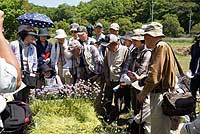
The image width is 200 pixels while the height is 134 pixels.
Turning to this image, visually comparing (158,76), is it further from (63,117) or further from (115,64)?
(63,117)

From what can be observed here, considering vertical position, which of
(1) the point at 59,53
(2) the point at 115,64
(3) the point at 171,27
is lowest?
(3) the point at 171,27

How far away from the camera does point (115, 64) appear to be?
276 inches

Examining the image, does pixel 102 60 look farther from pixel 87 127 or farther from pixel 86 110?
pixel 87 127

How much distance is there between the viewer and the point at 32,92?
7.41 metres

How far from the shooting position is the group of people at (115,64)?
15.5 feet

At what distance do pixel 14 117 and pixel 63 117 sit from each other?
3.85 m

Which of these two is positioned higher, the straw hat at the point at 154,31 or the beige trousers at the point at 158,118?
the straw hat at the point at 154,31

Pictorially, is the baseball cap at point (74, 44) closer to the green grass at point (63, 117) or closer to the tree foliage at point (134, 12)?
the green grass at point (63, 117)

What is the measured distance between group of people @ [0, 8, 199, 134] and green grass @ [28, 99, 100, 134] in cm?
45

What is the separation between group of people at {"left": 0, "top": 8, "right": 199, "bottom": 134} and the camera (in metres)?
4.72

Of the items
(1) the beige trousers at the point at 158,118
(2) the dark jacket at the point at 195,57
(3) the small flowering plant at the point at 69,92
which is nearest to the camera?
(1) the beige trousers at the point at 158,118

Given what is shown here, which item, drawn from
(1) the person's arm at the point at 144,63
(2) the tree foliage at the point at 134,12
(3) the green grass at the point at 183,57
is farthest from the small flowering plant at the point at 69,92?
(2) the tree foliage at the point at 134,12

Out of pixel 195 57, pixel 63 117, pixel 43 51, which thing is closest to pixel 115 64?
pixel 63 117

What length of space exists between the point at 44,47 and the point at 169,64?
3997 mm
